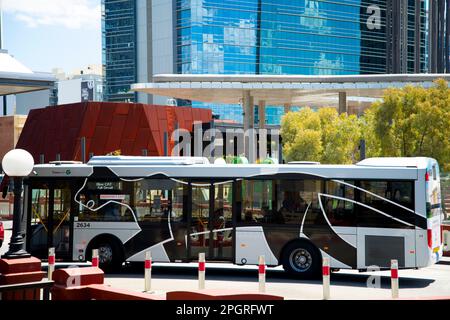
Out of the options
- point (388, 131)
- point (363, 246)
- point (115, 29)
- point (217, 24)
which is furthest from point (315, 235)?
point (115, 29)

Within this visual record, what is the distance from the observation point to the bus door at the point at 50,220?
2162 cm

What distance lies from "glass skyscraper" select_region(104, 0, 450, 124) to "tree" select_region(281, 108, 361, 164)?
73.8 m

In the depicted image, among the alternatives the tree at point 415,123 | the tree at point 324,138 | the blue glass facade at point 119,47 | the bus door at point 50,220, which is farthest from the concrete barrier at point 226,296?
the blue glass facade at point 119,47

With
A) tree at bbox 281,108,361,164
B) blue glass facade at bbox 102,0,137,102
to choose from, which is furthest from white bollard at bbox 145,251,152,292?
blue glass facade at bbox 102,0,137,102

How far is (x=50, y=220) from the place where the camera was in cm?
2175

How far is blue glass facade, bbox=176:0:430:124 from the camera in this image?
134 metres

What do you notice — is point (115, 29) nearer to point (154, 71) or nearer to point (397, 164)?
point (154, 71)

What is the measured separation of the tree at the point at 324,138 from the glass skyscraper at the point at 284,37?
2905 inches

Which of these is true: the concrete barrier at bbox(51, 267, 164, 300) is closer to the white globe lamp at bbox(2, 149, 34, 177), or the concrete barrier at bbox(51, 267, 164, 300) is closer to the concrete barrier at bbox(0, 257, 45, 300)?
the concrete barrier at bbox(0, 257, 45, 300)

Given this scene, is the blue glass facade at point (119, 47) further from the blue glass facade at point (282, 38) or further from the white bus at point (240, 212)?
the white bus at point (240, 212)

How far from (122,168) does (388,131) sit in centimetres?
2632

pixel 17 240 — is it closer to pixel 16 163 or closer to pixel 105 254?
pixel 16 163
